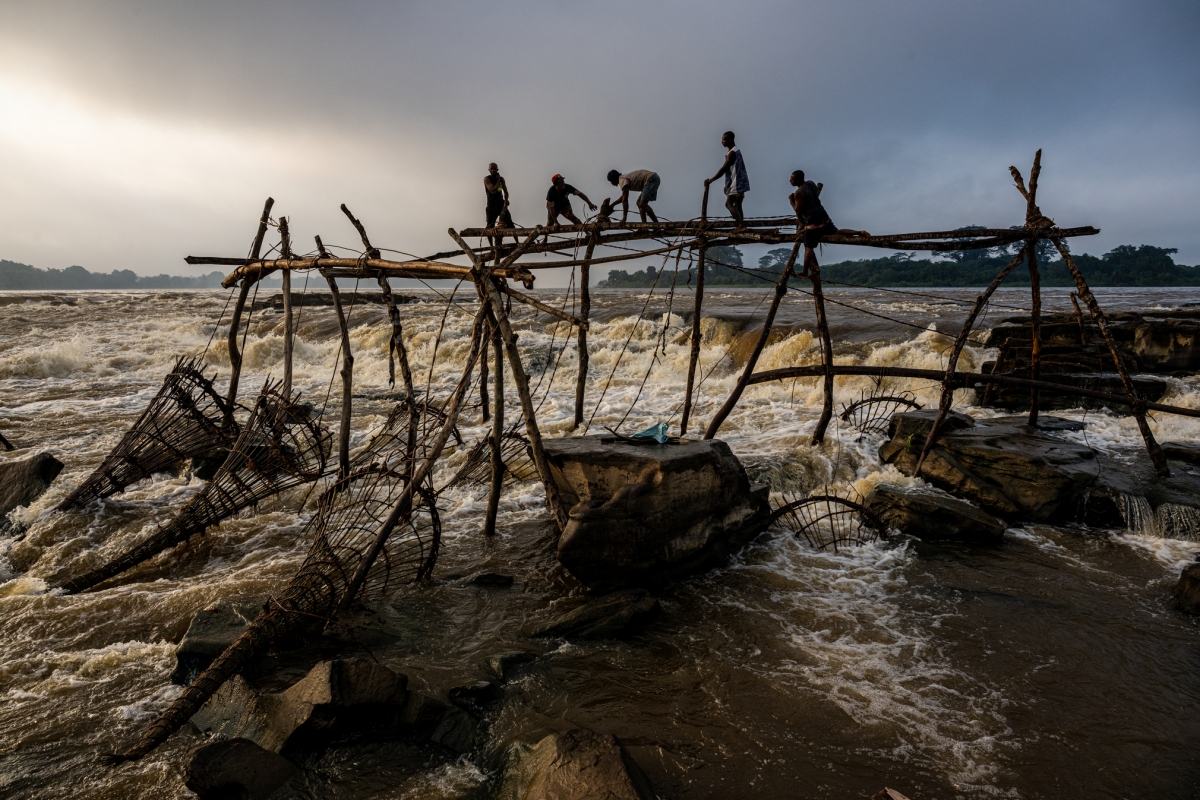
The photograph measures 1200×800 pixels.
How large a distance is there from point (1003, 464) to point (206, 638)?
8.15m

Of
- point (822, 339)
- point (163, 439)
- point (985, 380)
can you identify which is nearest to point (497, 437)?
point (163, 439)

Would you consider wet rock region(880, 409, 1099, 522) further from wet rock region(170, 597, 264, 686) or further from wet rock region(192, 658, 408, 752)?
wet rock region(170, 597, 264, 686)

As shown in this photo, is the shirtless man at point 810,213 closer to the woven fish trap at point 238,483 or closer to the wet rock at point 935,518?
the wet rock at point 935,518

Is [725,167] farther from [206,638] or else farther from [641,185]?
[206,638]

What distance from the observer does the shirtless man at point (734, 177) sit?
7918 mm

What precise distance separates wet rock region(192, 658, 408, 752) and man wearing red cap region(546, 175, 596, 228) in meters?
6.49

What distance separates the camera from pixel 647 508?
5148 mm

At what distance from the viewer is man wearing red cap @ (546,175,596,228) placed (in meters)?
8.33

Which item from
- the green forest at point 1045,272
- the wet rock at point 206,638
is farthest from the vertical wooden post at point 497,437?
the green forest at point 1045,272

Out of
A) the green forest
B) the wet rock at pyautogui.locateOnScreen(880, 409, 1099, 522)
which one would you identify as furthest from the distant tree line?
the wet rock at pyautogui.locateOnScreen(880, 409, 1099, 522)

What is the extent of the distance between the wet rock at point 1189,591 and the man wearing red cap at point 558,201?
7.39 meters

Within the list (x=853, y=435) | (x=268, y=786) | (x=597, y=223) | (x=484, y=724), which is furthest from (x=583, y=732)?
(x=853, y=435)

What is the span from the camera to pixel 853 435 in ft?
31.3

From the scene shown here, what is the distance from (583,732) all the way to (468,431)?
833 cm
